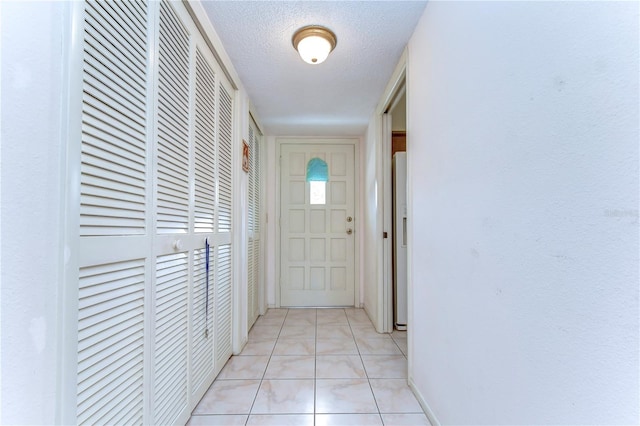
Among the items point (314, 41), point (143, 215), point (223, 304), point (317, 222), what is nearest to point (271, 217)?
point (317, 222)

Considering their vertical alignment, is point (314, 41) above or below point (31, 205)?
above

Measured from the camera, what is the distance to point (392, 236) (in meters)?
3.03

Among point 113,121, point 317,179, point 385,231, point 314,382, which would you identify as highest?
point 317,179

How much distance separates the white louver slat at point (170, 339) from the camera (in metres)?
1.17

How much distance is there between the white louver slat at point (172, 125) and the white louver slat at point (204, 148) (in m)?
0.15

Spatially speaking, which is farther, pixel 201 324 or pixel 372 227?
pixel 372 227

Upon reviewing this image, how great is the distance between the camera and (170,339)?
1.27m

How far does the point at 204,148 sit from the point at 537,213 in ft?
5.31

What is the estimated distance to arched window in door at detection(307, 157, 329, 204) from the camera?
3.74m

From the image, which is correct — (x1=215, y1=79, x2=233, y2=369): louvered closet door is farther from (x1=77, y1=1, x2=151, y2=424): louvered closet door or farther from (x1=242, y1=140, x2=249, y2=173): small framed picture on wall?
(x1=77, y1=1, x2=151, y2=424): louvered closet door

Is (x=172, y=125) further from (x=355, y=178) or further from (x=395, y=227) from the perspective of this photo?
(x=355, y=178)

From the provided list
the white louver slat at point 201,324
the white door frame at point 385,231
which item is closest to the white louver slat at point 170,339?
the white louver slat at point 201,324

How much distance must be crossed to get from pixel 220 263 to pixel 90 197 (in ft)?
3.96

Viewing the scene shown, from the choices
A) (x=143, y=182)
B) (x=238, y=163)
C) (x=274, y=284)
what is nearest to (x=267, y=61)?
(x=238, y=163)
